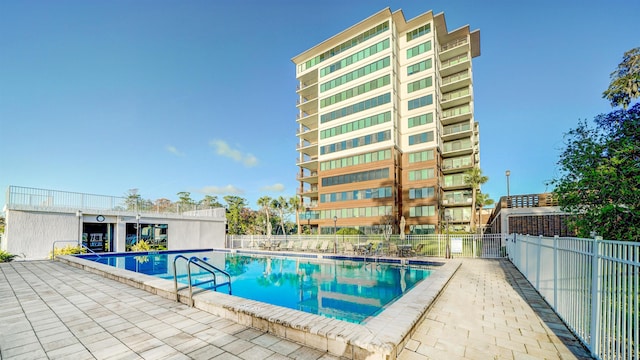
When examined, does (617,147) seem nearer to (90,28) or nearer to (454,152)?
(90,28)

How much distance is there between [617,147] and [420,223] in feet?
87.1

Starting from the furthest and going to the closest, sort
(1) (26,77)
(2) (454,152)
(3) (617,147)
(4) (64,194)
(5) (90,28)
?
(2) (454,152) < (4) (64,194) < (1) (26,77) < (5) (90,28) < (3) (617,147)

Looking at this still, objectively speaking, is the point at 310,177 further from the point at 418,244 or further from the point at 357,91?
the point at 418,244

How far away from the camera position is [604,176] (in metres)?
4.79

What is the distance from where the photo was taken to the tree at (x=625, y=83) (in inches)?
242

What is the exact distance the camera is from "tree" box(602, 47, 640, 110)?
20.2 feet

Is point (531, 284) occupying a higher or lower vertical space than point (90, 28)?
lower

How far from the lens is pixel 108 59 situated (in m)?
16.0

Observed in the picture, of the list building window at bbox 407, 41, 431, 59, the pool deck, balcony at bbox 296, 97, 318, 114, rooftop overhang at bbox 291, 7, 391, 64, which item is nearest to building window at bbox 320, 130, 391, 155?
balcony at bbox 296, 97, 318, 114

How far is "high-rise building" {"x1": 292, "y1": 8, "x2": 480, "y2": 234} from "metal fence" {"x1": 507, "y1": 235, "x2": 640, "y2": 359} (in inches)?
1029

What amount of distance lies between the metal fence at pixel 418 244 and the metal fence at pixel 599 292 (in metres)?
9.93

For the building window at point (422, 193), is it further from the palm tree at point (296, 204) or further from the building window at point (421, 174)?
the palm tree at point (296, 204)

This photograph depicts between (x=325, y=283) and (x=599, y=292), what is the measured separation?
815 centimetres

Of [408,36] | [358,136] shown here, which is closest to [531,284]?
[358,136]
